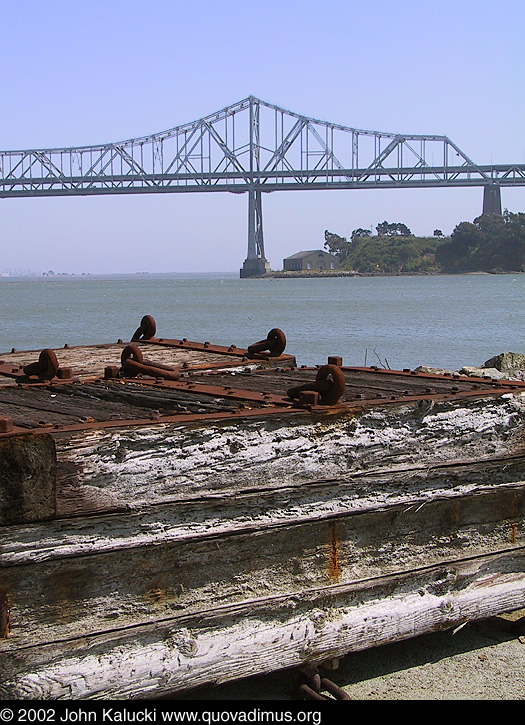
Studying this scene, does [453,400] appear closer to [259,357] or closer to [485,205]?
[259,357]

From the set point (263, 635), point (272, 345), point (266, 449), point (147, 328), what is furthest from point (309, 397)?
point (147, 328)

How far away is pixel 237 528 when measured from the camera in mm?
2348

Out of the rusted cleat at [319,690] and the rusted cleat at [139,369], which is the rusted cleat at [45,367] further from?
the rusted cleat at [319,690]

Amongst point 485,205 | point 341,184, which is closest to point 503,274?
point 485,205

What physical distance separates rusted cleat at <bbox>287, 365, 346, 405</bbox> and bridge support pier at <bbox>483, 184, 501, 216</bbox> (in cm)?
10800

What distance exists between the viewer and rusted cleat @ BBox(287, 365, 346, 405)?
2525 mm

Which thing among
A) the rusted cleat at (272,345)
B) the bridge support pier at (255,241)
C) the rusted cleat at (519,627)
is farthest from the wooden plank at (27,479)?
the bridge support pier at (255,241)

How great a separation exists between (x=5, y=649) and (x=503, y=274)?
113 meters

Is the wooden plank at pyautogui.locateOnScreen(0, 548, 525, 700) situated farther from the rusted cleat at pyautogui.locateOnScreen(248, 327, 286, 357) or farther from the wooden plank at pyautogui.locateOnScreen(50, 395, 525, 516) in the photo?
the rusted cleat at pyautogui.locateOnScreen(248, 327, 286, 357)

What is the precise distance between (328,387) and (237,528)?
0.46 metres

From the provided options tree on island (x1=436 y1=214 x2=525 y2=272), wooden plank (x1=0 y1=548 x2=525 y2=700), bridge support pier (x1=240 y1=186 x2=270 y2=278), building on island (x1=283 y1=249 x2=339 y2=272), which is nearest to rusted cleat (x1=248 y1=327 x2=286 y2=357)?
wooden plank (x1=0 y1=548 x2=525 y2=700)

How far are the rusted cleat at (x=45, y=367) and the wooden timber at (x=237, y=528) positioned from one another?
18cm

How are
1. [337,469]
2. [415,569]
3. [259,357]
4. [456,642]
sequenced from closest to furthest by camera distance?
[337,469] → [415,569] → [456,642] → [259,357]

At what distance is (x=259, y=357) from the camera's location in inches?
159
